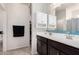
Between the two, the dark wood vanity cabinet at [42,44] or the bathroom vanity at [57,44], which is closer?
the bathroom vanity at [57,44]

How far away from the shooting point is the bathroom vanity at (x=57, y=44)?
1265 millimetres

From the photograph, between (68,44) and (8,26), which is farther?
(8,26)

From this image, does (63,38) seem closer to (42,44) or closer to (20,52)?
(42,44)

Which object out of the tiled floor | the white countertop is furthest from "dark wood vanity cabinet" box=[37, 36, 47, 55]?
the tiled floor

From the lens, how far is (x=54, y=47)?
1.65m

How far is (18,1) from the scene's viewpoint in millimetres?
1671

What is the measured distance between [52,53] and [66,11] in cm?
76

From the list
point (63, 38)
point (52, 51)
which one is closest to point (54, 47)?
point (52, 51)

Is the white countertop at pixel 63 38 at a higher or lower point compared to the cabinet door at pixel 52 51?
higher

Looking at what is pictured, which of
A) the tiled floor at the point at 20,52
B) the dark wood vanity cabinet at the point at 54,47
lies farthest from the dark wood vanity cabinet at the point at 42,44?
the tiled floor at the point at 20,52

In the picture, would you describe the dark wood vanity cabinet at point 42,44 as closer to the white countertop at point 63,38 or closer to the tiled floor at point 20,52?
the white countertop at point 63,38

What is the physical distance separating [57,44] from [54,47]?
11cm

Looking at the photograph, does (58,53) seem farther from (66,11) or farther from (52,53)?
(66,11)
